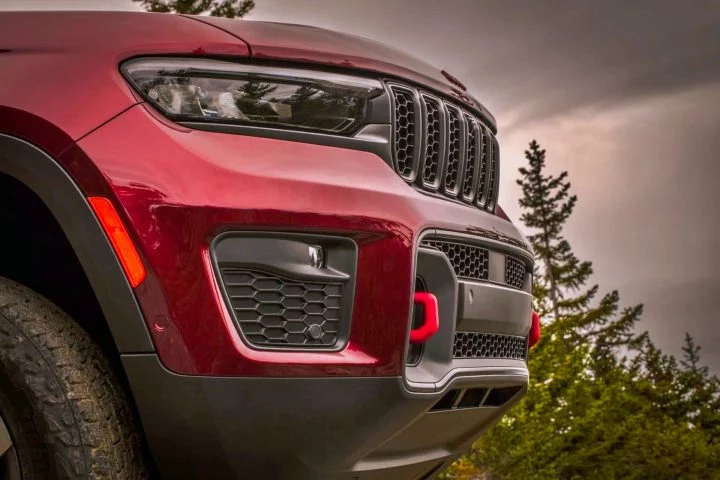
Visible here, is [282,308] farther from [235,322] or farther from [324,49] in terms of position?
[324,49]

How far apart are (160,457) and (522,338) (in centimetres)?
161

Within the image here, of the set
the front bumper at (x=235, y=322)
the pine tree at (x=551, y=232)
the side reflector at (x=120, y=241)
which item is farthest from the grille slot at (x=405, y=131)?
the pine tree at (x=551, y=232)

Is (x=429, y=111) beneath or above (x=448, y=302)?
above

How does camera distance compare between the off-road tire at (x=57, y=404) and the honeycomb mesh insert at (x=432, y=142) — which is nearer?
the off-road tire at (x=57, y=404)

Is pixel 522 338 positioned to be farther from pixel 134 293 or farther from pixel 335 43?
pixel 134 293

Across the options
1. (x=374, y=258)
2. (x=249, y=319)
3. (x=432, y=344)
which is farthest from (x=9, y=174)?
(x=432, y=344)

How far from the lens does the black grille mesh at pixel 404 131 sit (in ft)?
9.98

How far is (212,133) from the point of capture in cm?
267

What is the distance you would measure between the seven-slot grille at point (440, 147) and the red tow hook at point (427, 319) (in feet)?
1.14

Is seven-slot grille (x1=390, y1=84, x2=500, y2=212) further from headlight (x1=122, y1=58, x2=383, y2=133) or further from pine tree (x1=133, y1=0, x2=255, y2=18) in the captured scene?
pine tree (x1=133, y1=0, x2=255, y2=18)

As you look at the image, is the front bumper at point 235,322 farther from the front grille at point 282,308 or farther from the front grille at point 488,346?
the front grille at point 488,346

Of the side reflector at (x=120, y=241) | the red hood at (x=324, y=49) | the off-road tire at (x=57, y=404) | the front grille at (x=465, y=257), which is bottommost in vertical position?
the off-road tire at (x=57, y=404)

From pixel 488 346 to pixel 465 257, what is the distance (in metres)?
0.39

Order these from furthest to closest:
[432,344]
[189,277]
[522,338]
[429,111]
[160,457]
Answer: [522,338] < [429,111] < [432,344] < [160,457] < [189,277]
